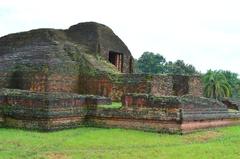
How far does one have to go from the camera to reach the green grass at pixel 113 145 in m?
8.73

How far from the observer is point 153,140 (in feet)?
36.3

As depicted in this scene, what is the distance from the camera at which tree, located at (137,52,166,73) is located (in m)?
58.1

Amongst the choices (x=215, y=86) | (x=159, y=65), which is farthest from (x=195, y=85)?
(x=159, y=65)

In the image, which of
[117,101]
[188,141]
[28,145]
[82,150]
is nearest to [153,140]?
[188,141]

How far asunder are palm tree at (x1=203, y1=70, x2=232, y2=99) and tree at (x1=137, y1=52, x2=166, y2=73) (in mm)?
15042

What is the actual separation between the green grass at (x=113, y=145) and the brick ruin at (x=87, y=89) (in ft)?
1.83

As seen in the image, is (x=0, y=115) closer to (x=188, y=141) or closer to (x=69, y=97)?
(x=69, y=97)

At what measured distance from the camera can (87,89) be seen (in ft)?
57.4

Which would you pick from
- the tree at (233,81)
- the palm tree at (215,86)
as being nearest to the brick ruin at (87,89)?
the palm tree at (215,86)

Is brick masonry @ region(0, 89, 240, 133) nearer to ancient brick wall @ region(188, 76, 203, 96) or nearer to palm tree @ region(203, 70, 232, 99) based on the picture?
ancient brick wall @ region(188, 76, 203, 96)

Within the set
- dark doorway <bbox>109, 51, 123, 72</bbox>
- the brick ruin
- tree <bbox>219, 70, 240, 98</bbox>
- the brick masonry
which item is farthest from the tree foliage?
the brick masonry

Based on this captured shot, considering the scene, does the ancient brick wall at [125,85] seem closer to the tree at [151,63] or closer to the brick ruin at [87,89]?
the brick ruin at [87,89]

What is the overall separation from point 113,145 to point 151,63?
162ft

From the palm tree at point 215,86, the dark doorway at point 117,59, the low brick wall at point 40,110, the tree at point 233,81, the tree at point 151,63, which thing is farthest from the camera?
the tree at point 151,63
